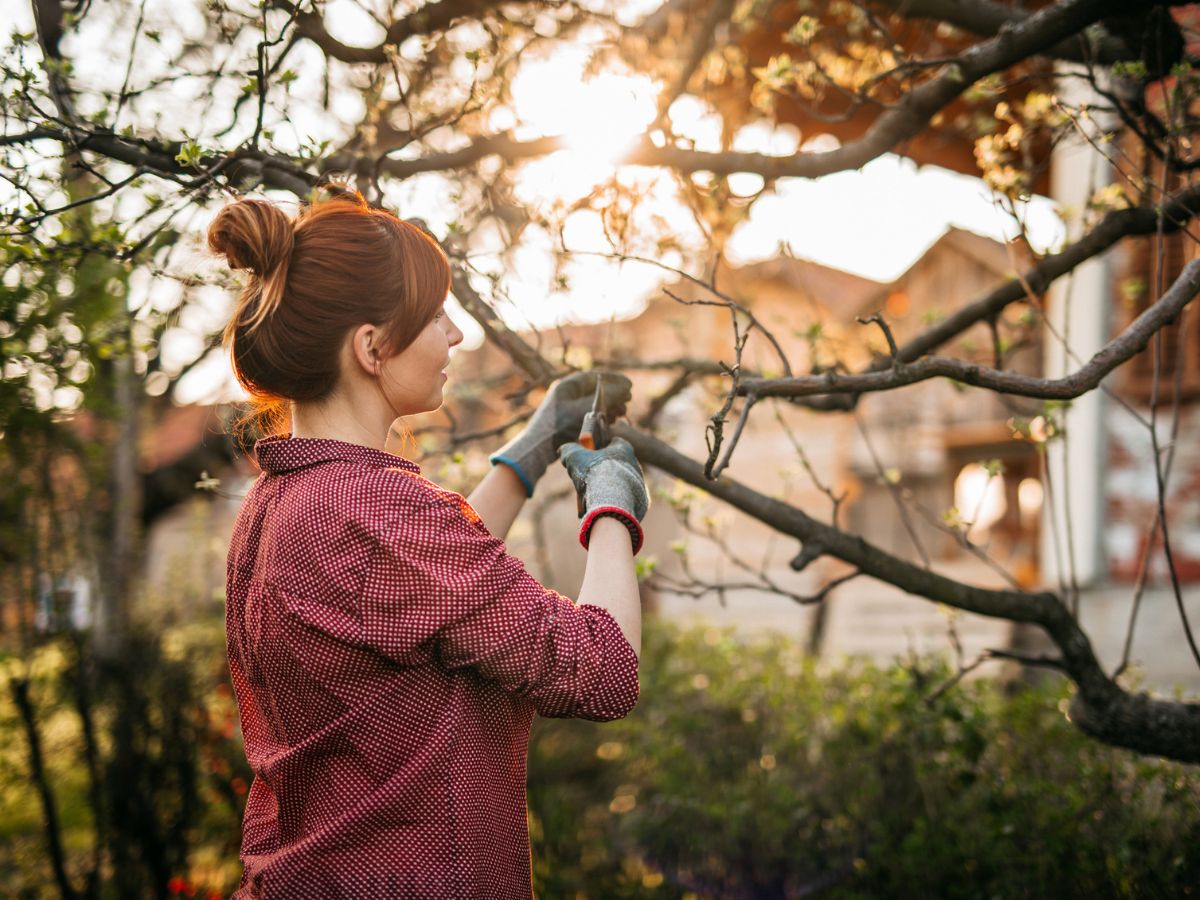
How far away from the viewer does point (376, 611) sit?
1.30 m

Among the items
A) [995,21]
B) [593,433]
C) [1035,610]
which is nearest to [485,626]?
[593,433]

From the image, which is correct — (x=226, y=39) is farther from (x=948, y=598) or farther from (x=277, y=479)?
(x=948, y=598)

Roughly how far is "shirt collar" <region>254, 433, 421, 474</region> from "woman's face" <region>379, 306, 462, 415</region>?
0.12m

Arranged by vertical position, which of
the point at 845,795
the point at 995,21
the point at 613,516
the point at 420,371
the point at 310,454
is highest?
the point at 995,21

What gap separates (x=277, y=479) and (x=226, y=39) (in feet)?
6.37

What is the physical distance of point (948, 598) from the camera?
261 cm

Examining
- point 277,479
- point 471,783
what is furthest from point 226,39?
point 471,783

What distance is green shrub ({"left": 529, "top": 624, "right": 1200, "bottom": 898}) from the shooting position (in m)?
2.88

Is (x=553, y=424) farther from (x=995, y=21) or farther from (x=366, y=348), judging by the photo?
(x=995, y=21)

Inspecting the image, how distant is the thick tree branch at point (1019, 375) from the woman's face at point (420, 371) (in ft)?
2.18

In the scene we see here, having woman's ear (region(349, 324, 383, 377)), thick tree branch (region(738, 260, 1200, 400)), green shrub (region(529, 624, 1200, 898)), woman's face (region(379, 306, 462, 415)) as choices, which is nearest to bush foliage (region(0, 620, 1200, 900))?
green shrub (region(529, 624, 1200, 898))

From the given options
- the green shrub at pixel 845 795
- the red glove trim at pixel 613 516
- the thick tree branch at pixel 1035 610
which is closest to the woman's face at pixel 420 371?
the red glove trim at pixel 613 516

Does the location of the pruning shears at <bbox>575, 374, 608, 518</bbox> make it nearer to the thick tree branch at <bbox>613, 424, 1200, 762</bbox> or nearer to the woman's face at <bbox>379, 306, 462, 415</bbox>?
the woman's face at <bbox>379, 306, 462, 415</bbox>

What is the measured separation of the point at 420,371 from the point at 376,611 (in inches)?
18.2
